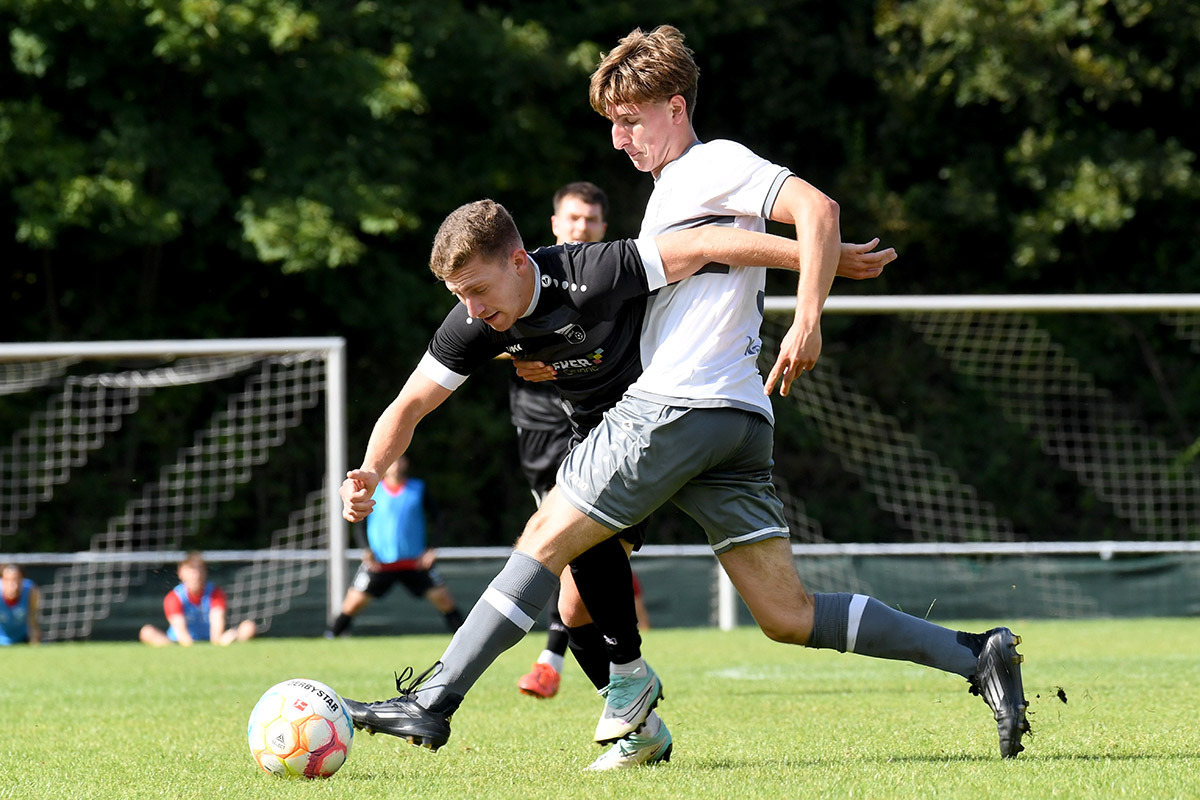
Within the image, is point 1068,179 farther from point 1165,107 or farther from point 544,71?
point 544,71

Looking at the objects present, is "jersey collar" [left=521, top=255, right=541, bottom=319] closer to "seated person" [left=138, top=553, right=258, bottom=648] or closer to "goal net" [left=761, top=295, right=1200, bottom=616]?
"seated person" [left=138, top=553, right=258, bottom=648]

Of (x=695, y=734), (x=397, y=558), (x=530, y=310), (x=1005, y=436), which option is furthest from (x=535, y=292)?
(x=1005, y=436)

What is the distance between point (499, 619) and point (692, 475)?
0.66m

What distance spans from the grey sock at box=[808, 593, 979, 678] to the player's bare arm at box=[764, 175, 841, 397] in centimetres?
71

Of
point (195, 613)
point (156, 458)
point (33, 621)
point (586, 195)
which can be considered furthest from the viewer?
point (156, 458)

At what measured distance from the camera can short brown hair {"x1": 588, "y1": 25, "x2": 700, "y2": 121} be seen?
13.5ft

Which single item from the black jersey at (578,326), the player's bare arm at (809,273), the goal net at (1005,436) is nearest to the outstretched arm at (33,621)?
the goal net at (1005,436)

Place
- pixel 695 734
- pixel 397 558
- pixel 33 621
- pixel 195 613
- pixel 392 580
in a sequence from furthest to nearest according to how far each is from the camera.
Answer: pixel 33 621 < pixel 195 613 < pixel 397 558 < pixel 392 580 < pixel 695 734

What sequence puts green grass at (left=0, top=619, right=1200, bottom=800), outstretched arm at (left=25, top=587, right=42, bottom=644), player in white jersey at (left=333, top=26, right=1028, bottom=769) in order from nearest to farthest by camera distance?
green grass at (left=0, top=619, right=1200, bottom=800), player in white jersey at (left=333, top=26, right=1028, bottom=769), outstretched arm at (left=25, top=587, right=42, bottom=644)

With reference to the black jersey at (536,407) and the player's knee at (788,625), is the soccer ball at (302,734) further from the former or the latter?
the black jersey at (536,407)

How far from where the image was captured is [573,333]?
13.3ft

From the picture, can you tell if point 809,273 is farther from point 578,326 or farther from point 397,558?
point 397,558

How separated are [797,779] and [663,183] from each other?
1.71m

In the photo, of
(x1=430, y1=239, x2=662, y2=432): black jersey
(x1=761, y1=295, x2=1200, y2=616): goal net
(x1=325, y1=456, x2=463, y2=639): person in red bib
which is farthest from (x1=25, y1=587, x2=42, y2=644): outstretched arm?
(x1=430, y1=239, x2=662, y2=432): black jersey
